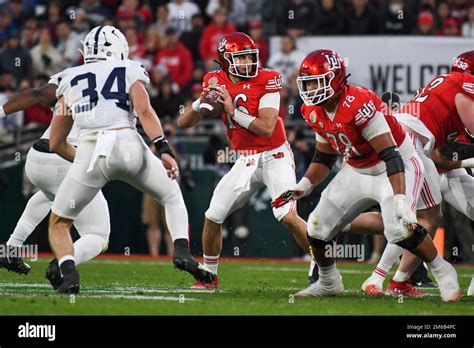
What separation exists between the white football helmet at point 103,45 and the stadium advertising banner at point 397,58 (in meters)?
7.03

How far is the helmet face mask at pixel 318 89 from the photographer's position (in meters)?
7.46

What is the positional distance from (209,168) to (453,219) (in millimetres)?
3171

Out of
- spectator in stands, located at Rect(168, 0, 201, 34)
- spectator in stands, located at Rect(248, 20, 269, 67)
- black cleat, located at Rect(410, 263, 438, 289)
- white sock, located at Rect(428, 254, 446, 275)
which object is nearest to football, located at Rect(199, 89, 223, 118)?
white sock, located at Rect(428, 254, 446, 275)

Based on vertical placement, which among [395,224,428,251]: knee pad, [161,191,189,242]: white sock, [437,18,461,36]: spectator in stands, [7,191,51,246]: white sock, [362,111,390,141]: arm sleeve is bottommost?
[7,191,51,246]: white sock

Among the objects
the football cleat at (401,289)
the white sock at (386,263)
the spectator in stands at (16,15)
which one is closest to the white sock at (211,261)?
the white sock at (386,263)

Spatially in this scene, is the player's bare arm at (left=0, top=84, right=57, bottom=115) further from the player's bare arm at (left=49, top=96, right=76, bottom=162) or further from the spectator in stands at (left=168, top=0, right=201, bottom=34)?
the spectator in stands at (left=168, top=0, right=201, bottom=34)

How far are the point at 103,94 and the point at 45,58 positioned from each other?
27.5ft

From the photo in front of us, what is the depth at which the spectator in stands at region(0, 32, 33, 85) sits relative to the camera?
616 inches

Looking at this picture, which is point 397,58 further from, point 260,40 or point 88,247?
point 88,247

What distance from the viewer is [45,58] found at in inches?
618

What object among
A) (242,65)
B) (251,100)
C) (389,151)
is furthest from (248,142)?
(389,151)

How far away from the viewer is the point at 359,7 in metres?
15.1

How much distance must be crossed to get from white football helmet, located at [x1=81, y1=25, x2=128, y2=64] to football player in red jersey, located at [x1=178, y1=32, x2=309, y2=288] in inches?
41.4
